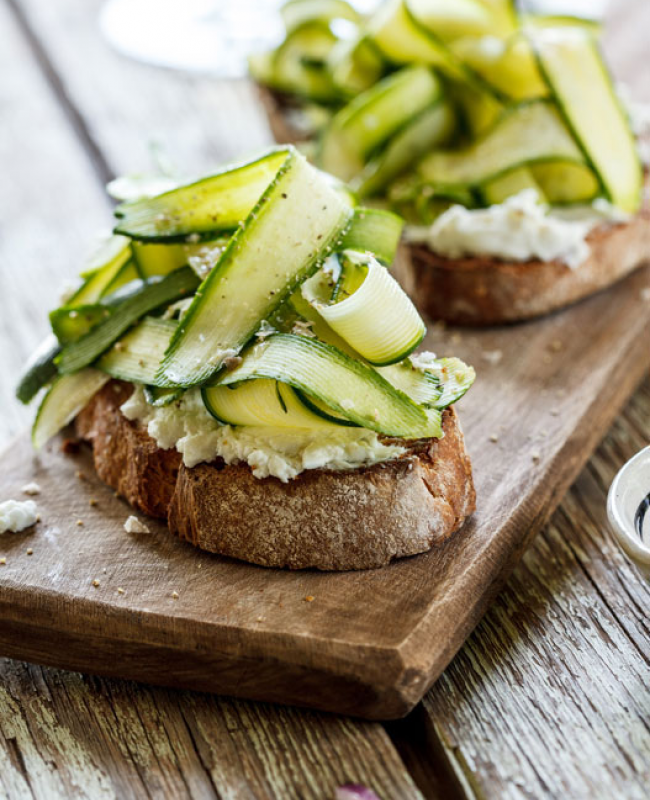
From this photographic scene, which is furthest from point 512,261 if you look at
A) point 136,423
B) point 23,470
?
point 23,470

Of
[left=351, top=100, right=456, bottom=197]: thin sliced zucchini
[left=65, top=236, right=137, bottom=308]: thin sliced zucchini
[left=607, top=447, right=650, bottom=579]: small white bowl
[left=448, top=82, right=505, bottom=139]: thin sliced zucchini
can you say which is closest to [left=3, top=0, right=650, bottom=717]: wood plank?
[left=607, top=447, right=650, bottom=579]: small white bowl

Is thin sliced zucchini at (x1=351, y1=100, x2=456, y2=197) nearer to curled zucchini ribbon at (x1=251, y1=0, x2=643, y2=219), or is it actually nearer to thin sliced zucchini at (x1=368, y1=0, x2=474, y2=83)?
curled zucchini ribbon at (x1=251, y1=0, x2=643, y2=219)

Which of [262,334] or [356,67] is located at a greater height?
[262,334]

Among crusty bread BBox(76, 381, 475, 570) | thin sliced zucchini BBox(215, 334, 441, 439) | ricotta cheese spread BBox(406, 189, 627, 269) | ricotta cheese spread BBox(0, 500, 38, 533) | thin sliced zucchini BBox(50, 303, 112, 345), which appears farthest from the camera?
ricotta cheese spread BBox(406, 189, 627, 269)

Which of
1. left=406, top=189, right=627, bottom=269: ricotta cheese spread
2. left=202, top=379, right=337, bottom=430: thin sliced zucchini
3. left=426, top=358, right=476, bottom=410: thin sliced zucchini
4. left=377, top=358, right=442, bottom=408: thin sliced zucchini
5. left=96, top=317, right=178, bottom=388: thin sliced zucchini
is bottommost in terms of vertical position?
left=406, top=189, right=627, bottom=269: ricotta cheese spread

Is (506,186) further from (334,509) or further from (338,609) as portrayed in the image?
(338,609)

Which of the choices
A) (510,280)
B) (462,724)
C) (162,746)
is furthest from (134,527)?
(510,280)

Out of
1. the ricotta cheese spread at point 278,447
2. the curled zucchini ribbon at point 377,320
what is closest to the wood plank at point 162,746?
the ricotta cheese spread at point 278,447

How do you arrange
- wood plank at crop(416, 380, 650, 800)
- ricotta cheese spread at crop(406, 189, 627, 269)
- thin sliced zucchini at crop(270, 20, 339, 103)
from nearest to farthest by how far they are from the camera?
wood plank at crop(416, 380, 650, 800)
ricotta cheese spread at crop(406, 189, 627, 269)
thin sliced zucchini at crop(270, 20, 339, 103)
